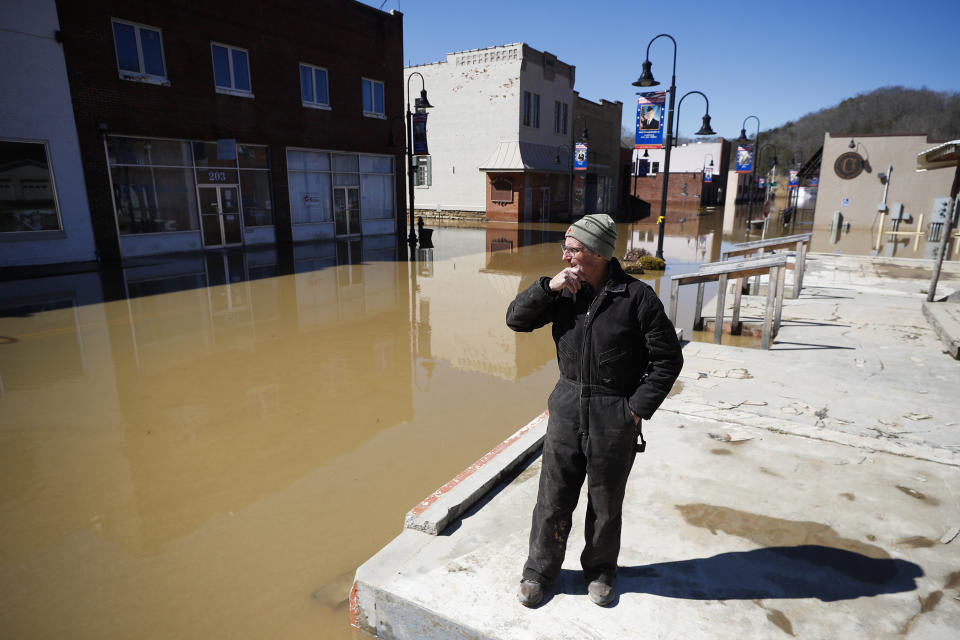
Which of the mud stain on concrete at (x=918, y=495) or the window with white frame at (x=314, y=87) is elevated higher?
the window with white frame at (x=314, y=87)

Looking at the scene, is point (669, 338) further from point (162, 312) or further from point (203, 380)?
point (162, 312)

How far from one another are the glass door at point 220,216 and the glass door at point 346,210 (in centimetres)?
468

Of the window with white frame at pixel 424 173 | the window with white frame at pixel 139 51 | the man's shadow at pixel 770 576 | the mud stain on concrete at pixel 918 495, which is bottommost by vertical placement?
the man's shadow at pixel 770 576

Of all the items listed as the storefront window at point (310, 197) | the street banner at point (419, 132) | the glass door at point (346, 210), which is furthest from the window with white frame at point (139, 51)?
the street banner at point (419, 132)

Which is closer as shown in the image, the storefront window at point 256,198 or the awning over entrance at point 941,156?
the awning over entrance at point 941,156

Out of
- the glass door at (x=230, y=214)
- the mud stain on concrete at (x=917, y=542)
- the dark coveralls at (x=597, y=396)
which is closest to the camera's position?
the dark coveralls at (x=597, y=396)

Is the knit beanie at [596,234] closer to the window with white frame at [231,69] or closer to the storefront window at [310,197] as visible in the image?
the window with white frame at [231,69]

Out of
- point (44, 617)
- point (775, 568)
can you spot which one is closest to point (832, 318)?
point (775, 568)

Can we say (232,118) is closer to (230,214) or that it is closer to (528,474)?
(230,214)

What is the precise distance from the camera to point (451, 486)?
13.2ft

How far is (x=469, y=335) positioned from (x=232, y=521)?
5796 mm

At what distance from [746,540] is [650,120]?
50.5 ft

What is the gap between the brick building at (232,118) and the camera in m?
15.7

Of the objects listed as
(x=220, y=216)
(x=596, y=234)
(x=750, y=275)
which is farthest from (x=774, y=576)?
(x=220, y=216)
